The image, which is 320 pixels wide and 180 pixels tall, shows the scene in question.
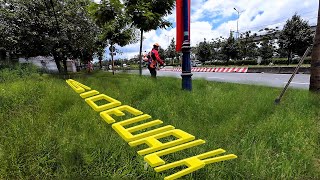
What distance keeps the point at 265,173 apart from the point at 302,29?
29445mm

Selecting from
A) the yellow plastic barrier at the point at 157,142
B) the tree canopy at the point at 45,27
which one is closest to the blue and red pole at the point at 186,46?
the yellow plastic barrier at the point at 157,142

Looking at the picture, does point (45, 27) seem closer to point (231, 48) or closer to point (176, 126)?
point (176, 126)

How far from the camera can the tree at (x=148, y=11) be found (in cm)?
1008

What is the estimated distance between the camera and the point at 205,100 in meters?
4.58

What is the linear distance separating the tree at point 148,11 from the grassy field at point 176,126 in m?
6.28

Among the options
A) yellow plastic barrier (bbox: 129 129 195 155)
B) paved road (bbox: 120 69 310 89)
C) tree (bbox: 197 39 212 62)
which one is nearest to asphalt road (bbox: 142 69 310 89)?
paved road (bbox: 120 69 310 89)

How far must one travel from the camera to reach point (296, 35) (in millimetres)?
27281

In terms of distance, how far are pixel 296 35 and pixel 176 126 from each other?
28.5 metres

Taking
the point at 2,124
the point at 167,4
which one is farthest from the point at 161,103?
the point at 167,4

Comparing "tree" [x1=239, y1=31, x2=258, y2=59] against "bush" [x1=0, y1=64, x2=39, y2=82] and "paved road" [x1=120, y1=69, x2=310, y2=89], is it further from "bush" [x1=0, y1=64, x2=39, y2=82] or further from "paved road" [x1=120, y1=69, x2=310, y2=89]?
"bush" [x1=0, y1=64, x2=39, y2=82]

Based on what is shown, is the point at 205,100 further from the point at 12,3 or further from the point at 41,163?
the point at 12,3

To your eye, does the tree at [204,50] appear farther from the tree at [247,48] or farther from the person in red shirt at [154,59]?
the person in red shirt at [154,59]

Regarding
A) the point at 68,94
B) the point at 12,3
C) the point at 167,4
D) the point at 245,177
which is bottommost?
the point at 245,177

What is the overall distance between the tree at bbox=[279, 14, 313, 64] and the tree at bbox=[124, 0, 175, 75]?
21.6 m
